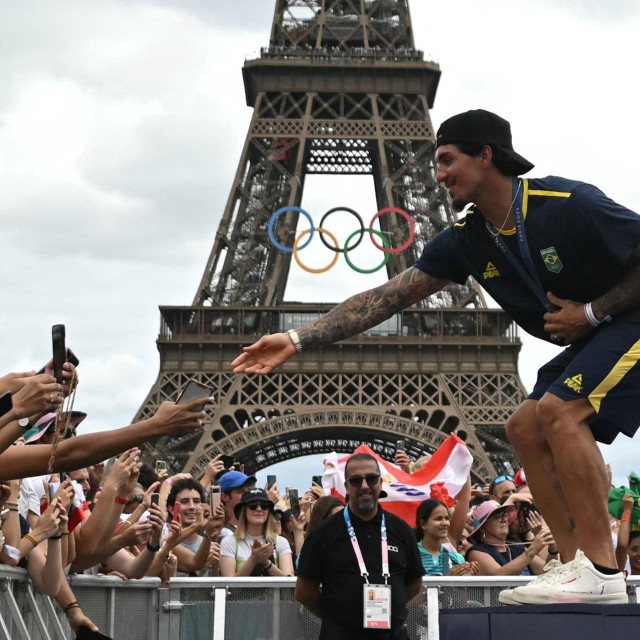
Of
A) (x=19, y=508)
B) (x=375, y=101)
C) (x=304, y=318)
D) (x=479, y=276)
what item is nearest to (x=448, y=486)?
(x=19, y=508)

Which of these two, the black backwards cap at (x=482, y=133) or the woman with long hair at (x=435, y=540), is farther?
the woman with long hair at (x=435, y=540)

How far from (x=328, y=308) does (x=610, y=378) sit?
39271mm

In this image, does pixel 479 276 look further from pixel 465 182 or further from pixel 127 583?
pixel 127 583

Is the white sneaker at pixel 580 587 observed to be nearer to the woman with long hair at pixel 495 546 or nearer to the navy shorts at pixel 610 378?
the navy shorts at pixel 610 378

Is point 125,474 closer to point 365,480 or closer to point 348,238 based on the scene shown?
point 365,480

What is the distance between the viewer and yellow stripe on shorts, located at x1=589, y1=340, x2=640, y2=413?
17.7 feet

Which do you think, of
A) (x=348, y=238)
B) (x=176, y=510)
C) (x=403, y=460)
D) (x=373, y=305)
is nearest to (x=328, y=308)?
(x=348, y=238)

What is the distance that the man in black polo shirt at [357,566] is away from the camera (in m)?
7.53

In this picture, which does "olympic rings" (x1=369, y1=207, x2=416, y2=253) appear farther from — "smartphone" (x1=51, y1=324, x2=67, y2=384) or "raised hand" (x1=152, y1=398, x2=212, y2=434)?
"smartphone" (x1=51, y1=324, x2=67, y2=384)

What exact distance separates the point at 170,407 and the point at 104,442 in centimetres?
38

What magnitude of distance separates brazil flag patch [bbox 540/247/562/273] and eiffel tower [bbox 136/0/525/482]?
34897 mm

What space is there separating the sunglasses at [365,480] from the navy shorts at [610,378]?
2.41 meters

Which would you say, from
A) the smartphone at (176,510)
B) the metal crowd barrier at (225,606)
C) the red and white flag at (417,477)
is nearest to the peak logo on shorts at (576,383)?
the metal crowd barrier at (225,606)

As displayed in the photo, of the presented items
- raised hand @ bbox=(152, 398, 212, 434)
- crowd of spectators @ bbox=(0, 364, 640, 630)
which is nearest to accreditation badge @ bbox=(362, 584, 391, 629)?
crowd of spectators @ bbox=(0, 364, 640, 630)
